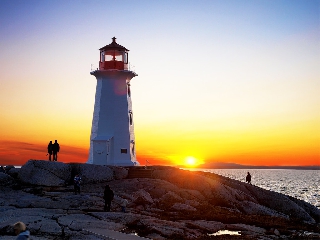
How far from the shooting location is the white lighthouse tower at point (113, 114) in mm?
43562

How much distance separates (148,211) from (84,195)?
206 inches

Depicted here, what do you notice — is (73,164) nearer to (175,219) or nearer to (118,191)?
(118,191)

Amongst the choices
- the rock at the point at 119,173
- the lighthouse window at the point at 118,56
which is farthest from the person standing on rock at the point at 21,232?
the lighthouse window at the point at 118,56

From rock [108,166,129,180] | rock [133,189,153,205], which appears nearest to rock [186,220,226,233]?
rock [133,189,153,205]

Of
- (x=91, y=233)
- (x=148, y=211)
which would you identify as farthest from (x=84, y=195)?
(x=91, y=233)

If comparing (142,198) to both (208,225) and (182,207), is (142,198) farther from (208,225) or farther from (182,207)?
(208,225)

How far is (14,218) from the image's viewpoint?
73.7ft

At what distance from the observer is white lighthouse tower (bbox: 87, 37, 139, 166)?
4356 cm

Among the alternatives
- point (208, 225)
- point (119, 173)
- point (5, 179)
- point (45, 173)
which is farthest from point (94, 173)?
point (208, 225)

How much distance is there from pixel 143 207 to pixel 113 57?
21811 mm

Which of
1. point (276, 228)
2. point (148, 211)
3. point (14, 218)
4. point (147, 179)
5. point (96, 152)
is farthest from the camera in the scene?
point (96, 152)

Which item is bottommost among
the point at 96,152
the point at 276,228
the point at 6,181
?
the point at 276,228

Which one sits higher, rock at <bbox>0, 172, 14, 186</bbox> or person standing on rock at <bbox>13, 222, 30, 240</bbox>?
rock at <bbox>0, 172, 14, 186</bbox>

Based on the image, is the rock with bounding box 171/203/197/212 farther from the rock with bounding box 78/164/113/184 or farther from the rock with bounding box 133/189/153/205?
the rock with bounding box 78/164/113/184
